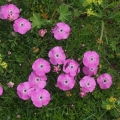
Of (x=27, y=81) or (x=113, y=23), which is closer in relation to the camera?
(x=27, y=81)

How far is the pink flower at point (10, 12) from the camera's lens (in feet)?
9.99

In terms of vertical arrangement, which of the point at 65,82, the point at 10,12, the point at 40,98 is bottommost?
the point at 40,98

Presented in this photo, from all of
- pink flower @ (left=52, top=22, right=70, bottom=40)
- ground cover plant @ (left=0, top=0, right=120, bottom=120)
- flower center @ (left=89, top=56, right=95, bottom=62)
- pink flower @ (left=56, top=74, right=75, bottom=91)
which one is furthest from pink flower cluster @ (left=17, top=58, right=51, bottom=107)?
flower center @ (left=89, top=56, right=95, bottom=62)

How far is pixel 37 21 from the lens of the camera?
3.09m

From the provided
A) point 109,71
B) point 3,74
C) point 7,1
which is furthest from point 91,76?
point 7,1

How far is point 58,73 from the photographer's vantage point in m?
3.04

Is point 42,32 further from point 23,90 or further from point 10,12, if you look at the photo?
point 23,90

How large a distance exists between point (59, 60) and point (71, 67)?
0.35ft

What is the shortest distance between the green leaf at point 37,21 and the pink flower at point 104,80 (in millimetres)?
636

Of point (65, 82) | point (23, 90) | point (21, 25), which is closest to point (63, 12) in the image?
point (21, 25)

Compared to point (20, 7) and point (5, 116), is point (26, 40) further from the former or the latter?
point (5, 116)

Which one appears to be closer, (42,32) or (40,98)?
(40,98)

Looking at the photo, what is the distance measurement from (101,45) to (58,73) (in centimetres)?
45

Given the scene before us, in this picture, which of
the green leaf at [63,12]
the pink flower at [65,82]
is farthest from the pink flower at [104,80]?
the green leaf at [63,12]
